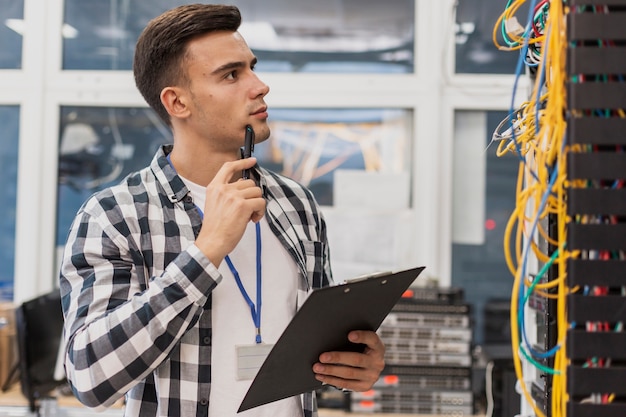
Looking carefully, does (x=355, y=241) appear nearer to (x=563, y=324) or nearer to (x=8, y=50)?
(x=8, y=50)

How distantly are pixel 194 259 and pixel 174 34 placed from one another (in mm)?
536

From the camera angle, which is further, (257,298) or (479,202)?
(479,202)

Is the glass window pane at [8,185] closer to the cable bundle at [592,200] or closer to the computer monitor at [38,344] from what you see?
the computer monitor at [38,344]

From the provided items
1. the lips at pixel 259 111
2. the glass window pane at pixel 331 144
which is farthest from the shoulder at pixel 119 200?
the glass window pane at pixel 331 144

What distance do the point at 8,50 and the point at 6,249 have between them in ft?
2.99

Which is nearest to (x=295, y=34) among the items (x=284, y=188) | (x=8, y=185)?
(x=8, y=185)

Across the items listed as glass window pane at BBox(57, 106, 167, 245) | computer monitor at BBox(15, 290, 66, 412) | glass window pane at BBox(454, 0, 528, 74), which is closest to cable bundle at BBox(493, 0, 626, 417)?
computer monitor at BBox(15, 290, 66, 412)

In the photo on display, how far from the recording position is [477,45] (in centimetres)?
286

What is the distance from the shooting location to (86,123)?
2955mm

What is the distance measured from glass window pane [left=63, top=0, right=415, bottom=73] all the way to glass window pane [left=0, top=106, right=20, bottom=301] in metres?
0.36

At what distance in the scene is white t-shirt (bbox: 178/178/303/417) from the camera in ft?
3.97

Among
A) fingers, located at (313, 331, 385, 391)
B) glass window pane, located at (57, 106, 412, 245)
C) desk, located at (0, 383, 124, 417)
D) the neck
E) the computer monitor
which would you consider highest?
glass window pane, located at (57, 106, 412, 245)

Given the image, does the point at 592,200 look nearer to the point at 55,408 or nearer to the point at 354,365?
the point at 354,365

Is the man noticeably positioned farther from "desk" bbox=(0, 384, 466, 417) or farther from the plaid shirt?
"desk" bbox=(0, 384, 466, 417)
